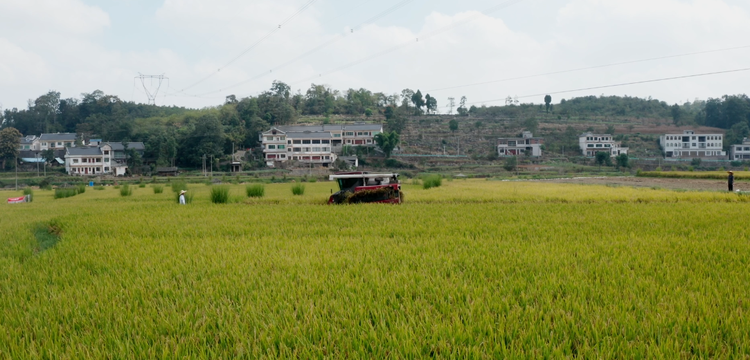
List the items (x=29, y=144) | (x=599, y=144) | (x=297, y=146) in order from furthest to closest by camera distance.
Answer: (x=599, y=144), (x=29, y=144), (x=297, y=146)

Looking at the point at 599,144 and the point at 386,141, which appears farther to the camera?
the point at 599,144

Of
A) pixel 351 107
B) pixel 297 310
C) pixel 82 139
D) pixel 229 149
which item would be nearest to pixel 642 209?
pixel 297 310

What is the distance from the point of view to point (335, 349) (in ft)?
10.2

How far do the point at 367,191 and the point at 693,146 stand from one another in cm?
7068

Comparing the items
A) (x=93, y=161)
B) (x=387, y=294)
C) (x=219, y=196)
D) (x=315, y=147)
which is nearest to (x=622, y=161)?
(x=315, y=147)

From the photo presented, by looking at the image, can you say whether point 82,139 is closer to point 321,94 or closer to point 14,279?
point 321,94

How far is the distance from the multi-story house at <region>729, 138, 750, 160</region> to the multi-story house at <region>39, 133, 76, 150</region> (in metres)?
96.4

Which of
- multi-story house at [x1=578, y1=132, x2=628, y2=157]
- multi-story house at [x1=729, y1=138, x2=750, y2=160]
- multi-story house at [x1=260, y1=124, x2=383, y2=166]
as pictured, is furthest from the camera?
multi-story house at [x1=578, y1=132, x2=628, y2=157]

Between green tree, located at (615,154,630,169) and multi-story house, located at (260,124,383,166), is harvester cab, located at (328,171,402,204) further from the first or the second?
green tree, located at (615,154,630,169)

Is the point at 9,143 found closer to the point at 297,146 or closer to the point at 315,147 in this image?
the point at 297,146

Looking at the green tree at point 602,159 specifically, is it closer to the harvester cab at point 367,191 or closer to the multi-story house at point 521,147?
the multi-story house at point 521,147

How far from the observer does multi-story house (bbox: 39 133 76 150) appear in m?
66.0

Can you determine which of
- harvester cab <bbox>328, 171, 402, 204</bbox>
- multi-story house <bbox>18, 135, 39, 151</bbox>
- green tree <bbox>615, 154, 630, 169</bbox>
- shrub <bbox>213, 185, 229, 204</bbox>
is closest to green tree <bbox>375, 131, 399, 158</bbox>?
green tree <bbox>615, 154, 630, 169</bbox>

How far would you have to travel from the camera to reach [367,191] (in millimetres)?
15398
